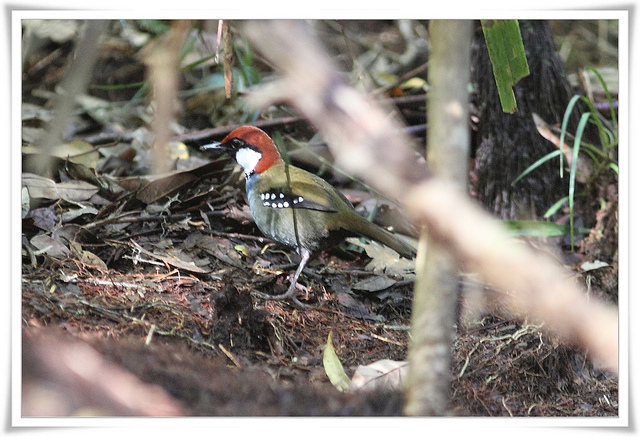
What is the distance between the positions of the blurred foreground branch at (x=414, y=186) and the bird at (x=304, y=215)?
2.14m

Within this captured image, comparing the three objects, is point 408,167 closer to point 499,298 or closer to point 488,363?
point 488,363

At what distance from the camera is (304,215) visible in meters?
3.42

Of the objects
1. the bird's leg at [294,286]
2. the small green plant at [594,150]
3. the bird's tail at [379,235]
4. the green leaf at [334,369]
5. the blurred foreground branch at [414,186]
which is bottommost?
the green leaf at [334,369]

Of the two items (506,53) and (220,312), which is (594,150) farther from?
(220,312)

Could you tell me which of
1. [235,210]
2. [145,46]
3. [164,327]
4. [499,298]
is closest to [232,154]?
[235,210]

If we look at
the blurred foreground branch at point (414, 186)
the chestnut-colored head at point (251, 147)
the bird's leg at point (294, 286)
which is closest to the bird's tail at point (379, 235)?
the bird's leg at point (294, 286)

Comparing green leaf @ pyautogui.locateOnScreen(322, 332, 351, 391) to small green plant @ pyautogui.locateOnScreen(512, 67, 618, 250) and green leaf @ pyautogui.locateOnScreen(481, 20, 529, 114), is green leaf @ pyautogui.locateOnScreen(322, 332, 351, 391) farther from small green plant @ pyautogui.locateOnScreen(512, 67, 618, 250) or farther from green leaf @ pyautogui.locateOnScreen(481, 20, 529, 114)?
small green plant @ pyautogui.locateOnScreen(512, 67, 618, 250)

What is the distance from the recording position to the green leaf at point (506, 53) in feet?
7.68

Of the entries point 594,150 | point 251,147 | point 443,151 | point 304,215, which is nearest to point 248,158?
point 251,147

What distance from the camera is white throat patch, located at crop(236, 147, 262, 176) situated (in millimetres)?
3656

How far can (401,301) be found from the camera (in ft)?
10.8

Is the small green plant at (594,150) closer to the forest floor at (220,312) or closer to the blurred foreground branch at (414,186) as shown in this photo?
the forest floor at (220,312)

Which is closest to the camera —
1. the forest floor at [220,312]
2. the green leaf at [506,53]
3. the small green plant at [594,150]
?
the forest floor at [220,312]

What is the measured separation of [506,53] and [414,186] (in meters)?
1.45
